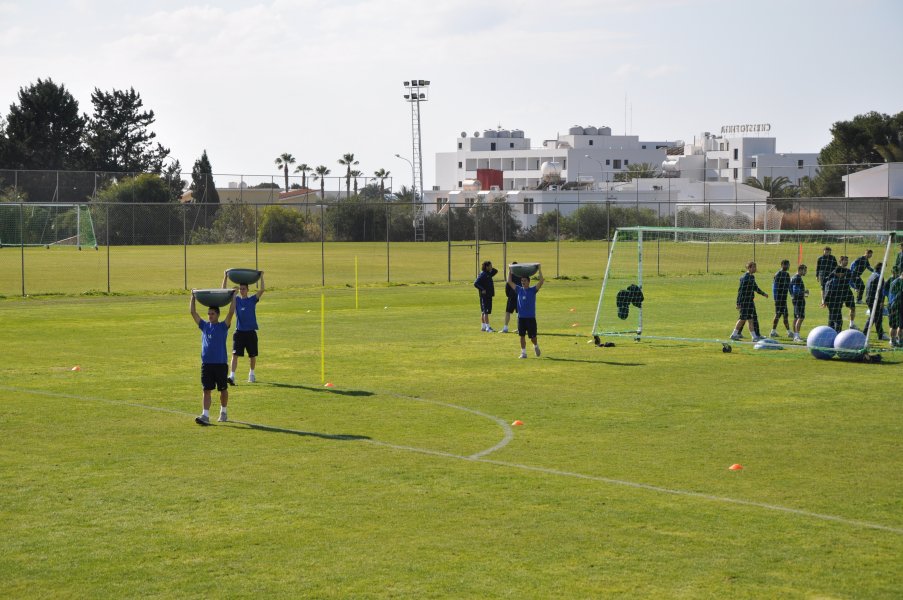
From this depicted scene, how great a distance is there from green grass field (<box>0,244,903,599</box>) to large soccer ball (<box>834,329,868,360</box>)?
0.58 metres

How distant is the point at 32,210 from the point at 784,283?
61266 millimetres

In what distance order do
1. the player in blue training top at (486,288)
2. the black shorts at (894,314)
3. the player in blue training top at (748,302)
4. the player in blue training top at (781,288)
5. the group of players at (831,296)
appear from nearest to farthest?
1. the black shorts at (894,314)
2. the group of players at (831,296)
3. the player in blue training top at (748,302)
4. the player in blue training top at (781,288)
5. the player in blue training top at (486,288)

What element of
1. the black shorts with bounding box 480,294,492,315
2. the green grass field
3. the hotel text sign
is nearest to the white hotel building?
the hotel text sign

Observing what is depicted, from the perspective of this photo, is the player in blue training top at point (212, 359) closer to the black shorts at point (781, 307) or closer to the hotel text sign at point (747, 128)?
the black shorts at point (781, 307)

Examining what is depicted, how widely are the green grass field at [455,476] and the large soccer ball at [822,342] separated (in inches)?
21.2

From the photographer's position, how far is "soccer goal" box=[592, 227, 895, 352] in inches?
1076

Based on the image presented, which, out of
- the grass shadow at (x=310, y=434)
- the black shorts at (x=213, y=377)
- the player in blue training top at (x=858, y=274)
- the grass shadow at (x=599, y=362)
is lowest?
the grass shadow at (x=310, y=434)

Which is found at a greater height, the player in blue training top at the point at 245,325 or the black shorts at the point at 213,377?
the player in blue training top at the point at 245,325

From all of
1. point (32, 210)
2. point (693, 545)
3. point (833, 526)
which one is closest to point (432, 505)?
point (693, 545)

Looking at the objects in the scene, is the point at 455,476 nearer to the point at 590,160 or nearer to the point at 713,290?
the point at 713,290

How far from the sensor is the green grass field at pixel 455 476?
10.1m

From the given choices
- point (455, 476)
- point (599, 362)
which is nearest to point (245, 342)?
point (599, 362)

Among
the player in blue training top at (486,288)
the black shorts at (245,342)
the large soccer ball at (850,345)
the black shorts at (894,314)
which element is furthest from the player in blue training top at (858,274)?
the black shorts at (245,342)

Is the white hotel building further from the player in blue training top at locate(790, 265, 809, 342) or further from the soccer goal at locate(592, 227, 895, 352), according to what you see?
the player in blue training top at locate(790, 265, 809, 342)
